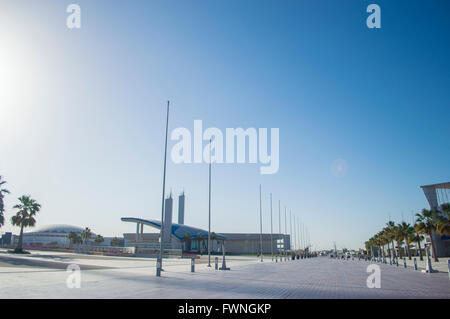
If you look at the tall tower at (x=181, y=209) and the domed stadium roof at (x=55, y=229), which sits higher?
the tall tower at (x=181, y=209)

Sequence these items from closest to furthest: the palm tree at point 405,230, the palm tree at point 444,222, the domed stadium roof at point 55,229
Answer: the palm tree at point 444,222
the palm tree at point 405,230
the domed stadium roof at point 55,229

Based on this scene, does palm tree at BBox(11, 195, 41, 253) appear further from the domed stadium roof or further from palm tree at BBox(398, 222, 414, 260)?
the domed stadium roof

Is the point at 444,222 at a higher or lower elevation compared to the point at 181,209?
lower

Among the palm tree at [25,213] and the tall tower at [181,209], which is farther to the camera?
the tall tower at [181,209]

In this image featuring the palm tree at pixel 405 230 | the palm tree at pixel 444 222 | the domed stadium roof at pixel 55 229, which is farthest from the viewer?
the domed stadium roof at pixel 55 229

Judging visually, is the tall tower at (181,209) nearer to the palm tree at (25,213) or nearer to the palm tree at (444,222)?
the palm tree at (25,213)

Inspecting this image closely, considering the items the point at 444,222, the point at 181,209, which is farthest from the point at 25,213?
the point at 181,209

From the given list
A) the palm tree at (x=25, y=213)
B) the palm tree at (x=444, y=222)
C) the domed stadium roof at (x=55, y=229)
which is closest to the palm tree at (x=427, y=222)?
the palm tree at (x=444, y=222)

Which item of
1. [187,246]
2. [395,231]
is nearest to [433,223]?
[395,231]

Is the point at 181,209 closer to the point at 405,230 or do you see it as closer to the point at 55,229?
the point at 55,229
